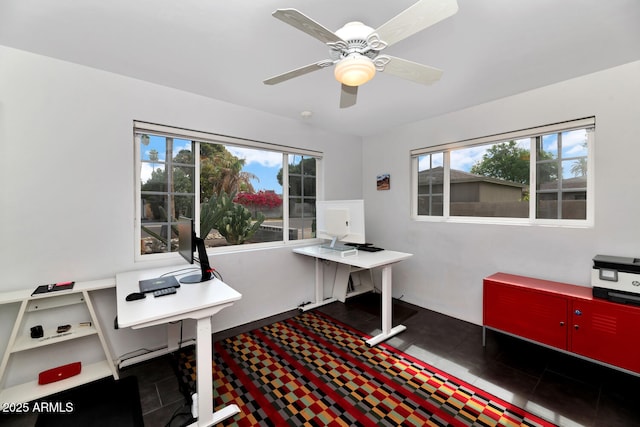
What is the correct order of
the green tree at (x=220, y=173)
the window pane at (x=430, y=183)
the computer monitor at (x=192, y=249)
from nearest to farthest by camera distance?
the computer monitor at (x=192, y=249) < the green tree at (x=220, y=173) < the window pane at (x=430, y=183)

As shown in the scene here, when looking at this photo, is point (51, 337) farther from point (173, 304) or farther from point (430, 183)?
point (430, 183)

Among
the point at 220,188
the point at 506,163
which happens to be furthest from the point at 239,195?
the point at 506,163

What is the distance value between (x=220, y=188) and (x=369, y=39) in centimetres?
222

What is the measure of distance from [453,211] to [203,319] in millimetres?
2973

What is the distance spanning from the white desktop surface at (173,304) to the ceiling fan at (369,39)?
56.8 inches

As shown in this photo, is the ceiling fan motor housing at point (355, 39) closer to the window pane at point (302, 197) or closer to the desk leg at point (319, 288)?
the window pane at point (302, 197)

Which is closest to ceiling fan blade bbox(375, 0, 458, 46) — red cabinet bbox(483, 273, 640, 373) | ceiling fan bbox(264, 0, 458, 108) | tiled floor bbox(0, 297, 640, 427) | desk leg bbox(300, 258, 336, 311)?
ceiling fan bbox(264, 0, 458, 108)

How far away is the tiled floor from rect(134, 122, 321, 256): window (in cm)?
111

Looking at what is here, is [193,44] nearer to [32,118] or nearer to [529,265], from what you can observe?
[32,118]

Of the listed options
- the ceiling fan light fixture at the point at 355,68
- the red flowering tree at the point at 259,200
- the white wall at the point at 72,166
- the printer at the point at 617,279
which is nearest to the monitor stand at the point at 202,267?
the white wall at the point at 72,166

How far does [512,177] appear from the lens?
9.36ft

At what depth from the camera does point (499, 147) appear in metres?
2.95

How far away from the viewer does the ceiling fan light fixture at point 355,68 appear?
4.59 feet

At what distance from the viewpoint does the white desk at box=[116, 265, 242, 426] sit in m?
1.47
